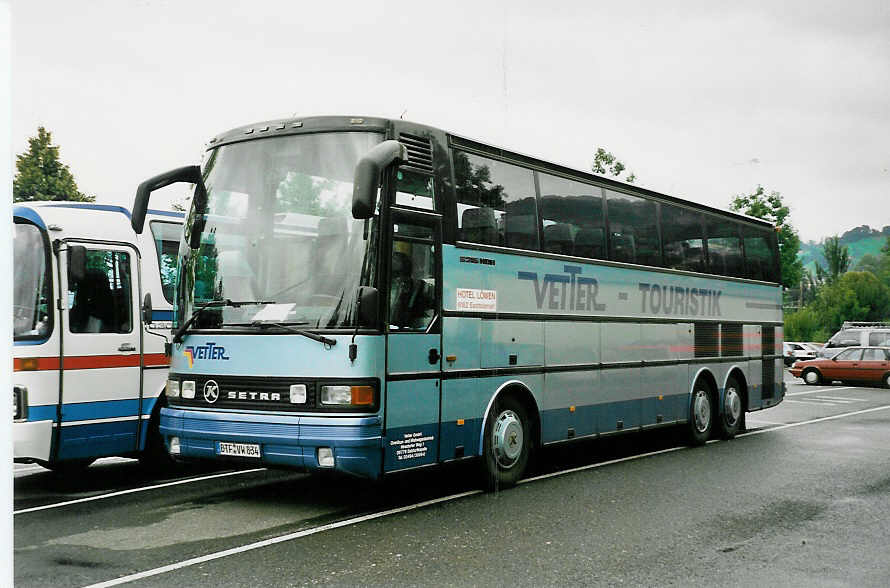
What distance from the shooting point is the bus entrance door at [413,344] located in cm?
790

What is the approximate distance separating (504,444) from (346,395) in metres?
2.43

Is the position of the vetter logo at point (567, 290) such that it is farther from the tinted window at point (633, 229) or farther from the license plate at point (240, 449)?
the license plate at point (240, 449)

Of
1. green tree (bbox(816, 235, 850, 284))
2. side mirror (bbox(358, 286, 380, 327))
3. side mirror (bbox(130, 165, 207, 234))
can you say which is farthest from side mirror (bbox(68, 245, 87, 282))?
green tree (bbox(816, 235, 850, 284))

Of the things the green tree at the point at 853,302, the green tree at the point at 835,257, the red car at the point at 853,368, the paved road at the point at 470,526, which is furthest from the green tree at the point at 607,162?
the green tree at the point at 835,257

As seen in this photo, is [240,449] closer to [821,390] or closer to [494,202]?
[494,202]

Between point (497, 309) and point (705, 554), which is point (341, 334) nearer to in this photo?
point (497, 309)

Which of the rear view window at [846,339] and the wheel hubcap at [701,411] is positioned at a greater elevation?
the rear view window at [846,339]

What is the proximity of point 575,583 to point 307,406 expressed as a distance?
2.85 metres

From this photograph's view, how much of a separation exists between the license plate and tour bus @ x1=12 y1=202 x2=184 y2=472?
1918 mm

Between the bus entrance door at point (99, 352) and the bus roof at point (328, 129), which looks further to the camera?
the bus entrance door at point (99, 352)

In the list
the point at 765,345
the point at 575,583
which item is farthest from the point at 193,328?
the point at 765,345

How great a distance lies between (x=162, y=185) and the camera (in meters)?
8.70

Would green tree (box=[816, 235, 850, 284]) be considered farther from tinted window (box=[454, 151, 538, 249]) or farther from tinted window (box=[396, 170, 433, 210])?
tinted window (box=[396, 170, 433, 210])

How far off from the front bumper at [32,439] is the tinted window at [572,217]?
548 centimetres
